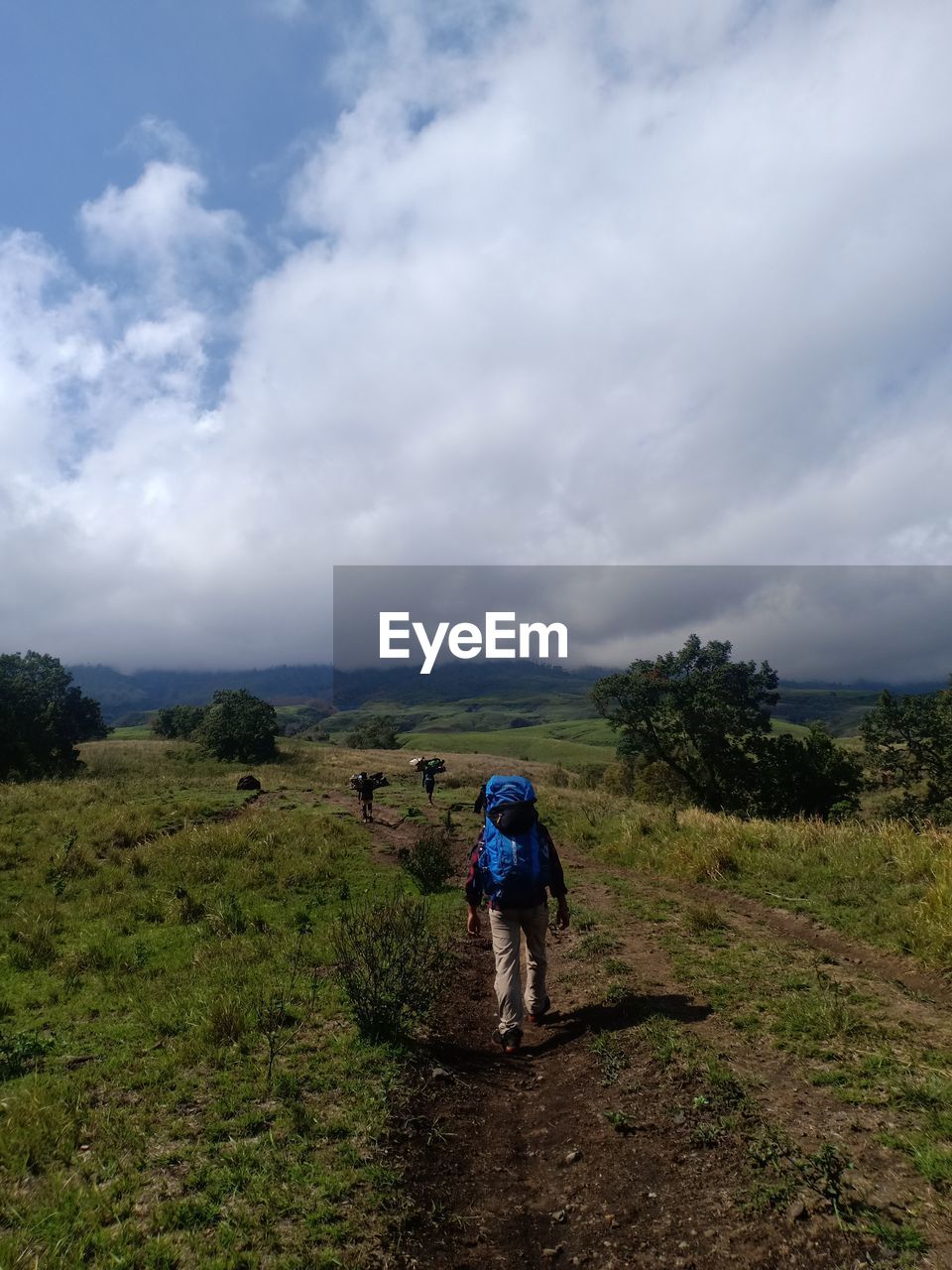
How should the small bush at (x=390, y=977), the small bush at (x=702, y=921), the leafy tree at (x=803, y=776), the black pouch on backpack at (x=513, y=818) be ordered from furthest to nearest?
the leafy tree at (x=803, y=776) < the small bush at (x=702, y=921) < the black pouch on backpack at (x=513, y=818) < the small bush at (x=390, y=977)

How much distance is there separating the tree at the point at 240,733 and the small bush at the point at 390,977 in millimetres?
54255

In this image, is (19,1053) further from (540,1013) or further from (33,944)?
(540,1013)

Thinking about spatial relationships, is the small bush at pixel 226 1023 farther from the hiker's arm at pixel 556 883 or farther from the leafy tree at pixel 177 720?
the leafy tree at pixel 177 720

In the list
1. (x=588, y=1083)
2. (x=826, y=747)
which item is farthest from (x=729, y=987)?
(x=826, y=747)

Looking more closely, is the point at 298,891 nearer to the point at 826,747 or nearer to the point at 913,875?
the point at 913,875

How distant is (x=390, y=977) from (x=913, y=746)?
4727 centimetres

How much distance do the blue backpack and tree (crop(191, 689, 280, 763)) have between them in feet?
185

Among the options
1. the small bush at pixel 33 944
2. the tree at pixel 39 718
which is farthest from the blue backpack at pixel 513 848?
the tree at pixel 39 718

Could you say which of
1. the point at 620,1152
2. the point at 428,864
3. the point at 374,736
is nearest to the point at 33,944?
the point at 428,864

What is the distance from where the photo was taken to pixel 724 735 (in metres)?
44.7

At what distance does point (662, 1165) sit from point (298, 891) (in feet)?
37.1

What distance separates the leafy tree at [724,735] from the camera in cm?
4362

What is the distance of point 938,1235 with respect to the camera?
3826mm

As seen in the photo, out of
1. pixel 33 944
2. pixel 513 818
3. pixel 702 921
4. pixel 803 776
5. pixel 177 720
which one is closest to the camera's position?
pixel 513 818
